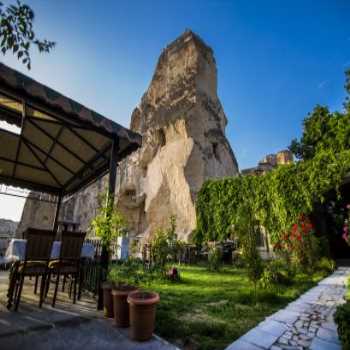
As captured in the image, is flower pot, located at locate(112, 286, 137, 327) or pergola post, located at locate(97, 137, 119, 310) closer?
flower pot, located at locate(112, 286, 137, 327)

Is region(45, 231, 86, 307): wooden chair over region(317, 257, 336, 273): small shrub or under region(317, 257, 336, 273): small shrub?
over

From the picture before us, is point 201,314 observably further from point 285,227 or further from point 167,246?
point 285,227

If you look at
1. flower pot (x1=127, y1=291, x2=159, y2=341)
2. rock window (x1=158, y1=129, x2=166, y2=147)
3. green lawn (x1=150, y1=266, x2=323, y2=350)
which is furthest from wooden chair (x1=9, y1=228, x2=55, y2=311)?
rock window (x1=158, y1=129, x2=166, y2=147)

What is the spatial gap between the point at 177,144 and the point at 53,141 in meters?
12.3

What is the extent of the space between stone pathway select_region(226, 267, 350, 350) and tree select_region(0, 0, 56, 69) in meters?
2.83

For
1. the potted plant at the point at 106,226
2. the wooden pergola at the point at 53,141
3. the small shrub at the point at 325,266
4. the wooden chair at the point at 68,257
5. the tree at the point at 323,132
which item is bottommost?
the small shrub at the point at 325,266

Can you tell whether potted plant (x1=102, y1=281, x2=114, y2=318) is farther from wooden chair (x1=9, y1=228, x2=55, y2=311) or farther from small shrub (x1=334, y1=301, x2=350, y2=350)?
small shrub (x1=334, y1=301, x2=350, y2=350)

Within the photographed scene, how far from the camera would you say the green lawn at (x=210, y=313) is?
2.00m

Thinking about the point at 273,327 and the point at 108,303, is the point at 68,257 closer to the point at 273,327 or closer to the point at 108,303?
the point at 108,303

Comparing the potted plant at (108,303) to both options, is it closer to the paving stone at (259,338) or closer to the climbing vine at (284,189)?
the paving stone at (259,338)

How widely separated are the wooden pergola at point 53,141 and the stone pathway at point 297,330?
8.16ft

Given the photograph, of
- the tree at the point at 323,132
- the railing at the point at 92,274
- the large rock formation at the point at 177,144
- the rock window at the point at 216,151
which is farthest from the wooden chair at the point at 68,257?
the rock window at the point at 216,151

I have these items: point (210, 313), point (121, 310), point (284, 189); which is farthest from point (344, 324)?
point (284, 189)

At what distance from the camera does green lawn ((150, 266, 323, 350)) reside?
78.7 inches
